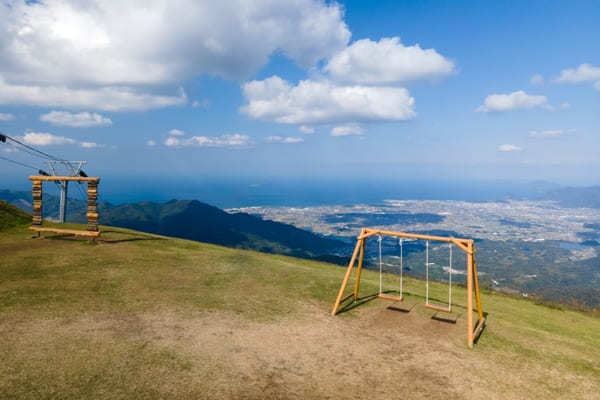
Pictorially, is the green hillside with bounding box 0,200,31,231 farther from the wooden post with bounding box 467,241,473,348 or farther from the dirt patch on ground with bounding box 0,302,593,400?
the wooden post with bounding box 467,241,473,348

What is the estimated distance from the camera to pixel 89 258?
2105 cm

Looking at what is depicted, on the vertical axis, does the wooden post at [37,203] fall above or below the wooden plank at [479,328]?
above

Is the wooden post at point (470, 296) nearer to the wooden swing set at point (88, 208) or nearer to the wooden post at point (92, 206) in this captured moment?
the wooden swing set at point (88, 208)

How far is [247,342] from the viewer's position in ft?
39.0

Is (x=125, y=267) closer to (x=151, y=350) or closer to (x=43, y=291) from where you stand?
(x=43, y=291)

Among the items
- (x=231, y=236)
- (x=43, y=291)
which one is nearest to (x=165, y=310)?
(x=43, y=291)

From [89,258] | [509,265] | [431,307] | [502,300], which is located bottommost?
[509,265]

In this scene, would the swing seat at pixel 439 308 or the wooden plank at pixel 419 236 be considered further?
the swing seat at pixel 439 308

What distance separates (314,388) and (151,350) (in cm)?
527

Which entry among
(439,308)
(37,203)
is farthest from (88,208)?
(439,308)

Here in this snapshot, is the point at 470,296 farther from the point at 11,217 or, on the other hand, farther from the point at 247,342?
the point at 11,217

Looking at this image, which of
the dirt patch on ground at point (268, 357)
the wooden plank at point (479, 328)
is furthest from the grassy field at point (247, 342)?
the wooden plank at point (479, 328)

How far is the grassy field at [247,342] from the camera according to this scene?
30.4 ft

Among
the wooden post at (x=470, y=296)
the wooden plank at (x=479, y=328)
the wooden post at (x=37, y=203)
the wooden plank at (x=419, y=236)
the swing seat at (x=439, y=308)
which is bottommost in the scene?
the wooden plank at (x=479, y=328)
